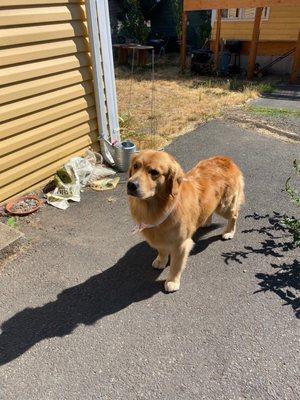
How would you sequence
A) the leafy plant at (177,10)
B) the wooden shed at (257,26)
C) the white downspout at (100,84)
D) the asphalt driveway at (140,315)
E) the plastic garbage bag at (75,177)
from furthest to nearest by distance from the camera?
the leafy plant at (177,10) → the wooden shed at (257,26) → the white downspout at (100,84) → the plastic garbage bag at (75,177) → the asphalt driveway at (140,315)

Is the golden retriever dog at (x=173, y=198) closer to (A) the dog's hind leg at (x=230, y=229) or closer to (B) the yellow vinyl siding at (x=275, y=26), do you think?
(A) the dog's hind leg at (x=230, y=229)

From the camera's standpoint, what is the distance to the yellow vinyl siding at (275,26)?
507 inches

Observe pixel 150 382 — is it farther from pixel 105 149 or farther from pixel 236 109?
pixel 236 109

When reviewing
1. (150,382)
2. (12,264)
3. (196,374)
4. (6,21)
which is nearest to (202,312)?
(196,374)

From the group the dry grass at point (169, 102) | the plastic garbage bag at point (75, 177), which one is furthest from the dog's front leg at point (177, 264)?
the dry grass at point (169, 102)

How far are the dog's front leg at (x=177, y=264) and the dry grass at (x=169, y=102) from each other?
3.55 meters

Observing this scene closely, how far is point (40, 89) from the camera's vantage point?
4648mm

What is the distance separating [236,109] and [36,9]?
5855mm

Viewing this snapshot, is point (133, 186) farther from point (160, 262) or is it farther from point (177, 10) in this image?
point (177, 10)

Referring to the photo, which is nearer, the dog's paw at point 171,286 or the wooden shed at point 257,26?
the dog's paw at point 171,286

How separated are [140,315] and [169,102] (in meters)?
7.62

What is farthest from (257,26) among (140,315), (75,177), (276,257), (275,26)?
(140,315)

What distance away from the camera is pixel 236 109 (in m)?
8.81

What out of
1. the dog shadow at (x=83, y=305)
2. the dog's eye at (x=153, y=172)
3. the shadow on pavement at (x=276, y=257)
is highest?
the dog's eye at (x=153, y=172)
